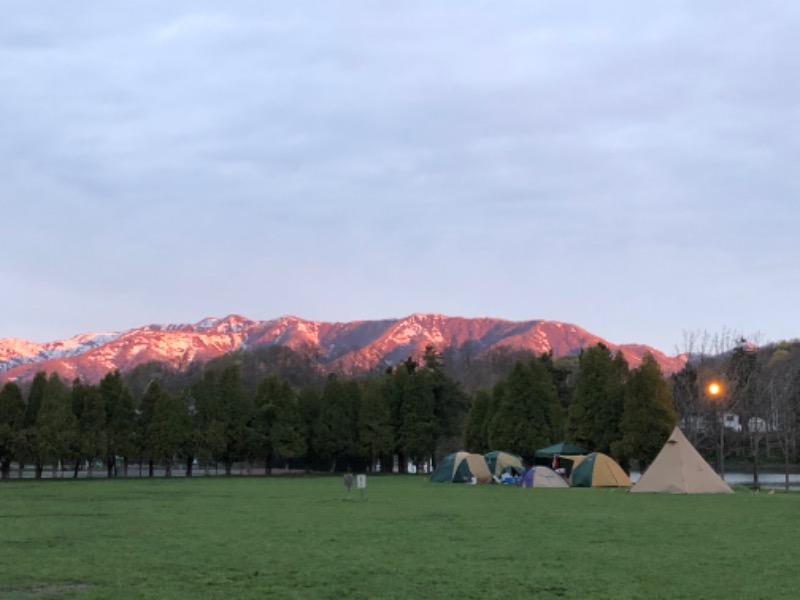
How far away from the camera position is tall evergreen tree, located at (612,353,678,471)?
1786 inches

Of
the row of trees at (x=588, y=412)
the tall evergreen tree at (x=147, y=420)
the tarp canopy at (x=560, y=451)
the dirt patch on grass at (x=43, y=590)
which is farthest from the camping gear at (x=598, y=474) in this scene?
the dirt patch on grass at (x=43, y=590)

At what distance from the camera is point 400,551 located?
46.4ft

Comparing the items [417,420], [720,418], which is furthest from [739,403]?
[417,420]

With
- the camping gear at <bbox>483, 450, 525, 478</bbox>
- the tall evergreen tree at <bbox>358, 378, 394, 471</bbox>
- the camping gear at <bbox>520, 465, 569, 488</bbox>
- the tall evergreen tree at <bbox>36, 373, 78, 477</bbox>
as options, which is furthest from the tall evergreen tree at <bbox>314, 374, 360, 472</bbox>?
the camping gear at <bbox>520, 465, 569, 488</bbox>

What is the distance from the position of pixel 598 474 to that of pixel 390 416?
27999mm

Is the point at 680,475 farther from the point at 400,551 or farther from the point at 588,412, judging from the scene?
the point at 400,551

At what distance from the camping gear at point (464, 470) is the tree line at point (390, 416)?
750 cm

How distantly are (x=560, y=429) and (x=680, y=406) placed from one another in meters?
7.72

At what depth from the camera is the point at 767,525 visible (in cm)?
1864

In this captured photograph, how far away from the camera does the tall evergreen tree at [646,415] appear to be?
149ft

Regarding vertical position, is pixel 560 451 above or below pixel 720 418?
below

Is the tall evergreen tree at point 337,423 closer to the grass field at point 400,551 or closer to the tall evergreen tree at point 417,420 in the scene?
the tall evergreen tree at point 417,420

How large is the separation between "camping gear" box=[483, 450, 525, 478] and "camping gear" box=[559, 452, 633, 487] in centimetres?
521

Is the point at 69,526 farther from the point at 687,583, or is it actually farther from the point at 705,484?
the point at 705,484
